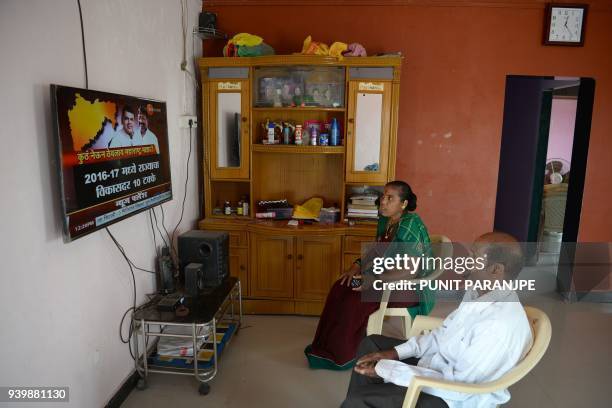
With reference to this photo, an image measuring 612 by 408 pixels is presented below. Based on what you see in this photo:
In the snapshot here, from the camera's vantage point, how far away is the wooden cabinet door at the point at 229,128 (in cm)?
344

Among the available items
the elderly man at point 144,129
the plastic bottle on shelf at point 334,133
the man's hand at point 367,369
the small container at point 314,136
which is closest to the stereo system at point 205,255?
the elderly man at point 144,129

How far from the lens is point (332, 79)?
3465mm

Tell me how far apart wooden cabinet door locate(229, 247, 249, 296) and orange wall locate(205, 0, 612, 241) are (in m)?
1.57

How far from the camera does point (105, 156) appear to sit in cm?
200

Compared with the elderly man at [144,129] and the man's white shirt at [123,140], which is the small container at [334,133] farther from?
the man's white shirt at [123,140]

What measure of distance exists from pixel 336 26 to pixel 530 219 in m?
3.33

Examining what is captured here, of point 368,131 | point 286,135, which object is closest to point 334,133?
point 368,131

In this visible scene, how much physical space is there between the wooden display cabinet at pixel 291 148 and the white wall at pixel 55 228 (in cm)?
89

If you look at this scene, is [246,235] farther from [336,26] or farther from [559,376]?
[559,376]

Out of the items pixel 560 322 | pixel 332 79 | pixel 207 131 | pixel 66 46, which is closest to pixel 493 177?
pixel 560 322

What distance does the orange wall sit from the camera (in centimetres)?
358

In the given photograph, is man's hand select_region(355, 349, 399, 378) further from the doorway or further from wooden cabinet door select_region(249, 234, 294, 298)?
the doorway

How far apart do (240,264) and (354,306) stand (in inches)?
47.8

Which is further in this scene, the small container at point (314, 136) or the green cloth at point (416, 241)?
the small container at point (314, 136)
